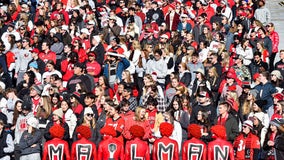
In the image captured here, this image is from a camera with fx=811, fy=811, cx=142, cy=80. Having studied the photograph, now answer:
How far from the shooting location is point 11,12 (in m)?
24.2

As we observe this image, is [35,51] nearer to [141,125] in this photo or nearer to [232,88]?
[232,88]

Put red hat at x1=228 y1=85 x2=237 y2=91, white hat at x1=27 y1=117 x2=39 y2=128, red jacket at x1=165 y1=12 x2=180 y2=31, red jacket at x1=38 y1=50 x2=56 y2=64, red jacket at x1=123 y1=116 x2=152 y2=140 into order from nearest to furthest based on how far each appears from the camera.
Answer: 1. white hat at x1=27 y1=117 x2=39 y2=128
2. red jacket at x1=123 y1=116 x2=152 y2=140
3. red hat at x1=228 y1=85 x2=237 y2=91
4. red jacket at x1=38 y1=50 x2=56 y2=64
5. red jacket at x1=165 y1=12 x2=180 y2=31

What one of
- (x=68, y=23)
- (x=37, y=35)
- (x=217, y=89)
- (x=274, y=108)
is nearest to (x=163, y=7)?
(x=68, y=23)

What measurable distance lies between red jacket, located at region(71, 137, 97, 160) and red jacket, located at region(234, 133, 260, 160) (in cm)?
254

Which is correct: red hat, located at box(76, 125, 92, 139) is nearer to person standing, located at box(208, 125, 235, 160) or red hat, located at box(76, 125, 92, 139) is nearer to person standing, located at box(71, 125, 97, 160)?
person standing, located at box(71, 125, 97, 160)

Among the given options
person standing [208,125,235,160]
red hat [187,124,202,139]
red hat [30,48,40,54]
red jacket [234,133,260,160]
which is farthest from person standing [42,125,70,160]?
red hat [30,48,40,54]

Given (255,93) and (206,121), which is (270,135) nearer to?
(206,121)

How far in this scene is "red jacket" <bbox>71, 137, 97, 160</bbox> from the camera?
13922 mm

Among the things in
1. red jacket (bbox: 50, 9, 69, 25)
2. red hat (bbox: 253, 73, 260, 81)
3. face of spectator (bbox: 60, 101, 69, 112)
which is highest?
red jacket (bbox: 50, 9, 69, 25)

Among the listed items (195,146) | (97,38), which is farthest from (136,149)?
(97,38)

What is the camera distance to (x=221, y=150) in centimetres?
1373

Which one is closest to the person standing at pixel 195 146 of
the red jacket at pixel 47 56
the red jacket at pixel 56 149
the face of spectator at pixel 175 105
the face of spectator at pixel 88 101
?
the face of spectator at pixel 175 105

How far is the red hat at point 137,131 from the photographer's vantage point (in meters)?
13.8

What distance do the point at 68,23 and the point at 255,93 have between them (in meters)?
7.71
